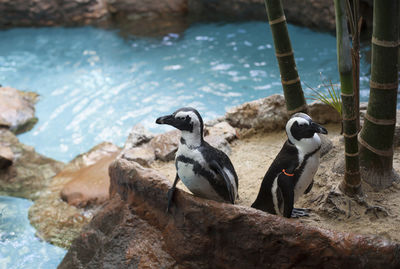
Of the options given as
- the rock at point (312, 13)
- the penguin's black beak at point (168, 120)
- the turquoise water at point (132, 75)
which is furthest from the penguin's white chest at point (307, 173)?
the rock at point (312, 13)

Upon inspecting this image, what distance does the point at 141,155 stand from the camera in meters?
3.22

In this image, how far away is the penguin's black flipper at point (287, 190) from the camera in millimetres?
1899

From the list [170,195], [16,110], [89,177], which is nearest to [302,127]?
[170,195]

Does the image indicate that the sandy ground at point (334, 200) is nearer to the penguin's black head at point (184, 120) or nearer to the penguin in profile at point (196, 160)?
the penguin in profile at point (196, 160)

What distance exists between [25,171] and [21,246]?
118 cm

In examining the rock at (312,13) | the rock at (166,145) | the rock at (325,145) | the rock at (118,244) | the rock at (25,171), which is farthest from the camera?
the rock at (312,13)

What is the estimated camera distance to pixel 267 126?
343cm

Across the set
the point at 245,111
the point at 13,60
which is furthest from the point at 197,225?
the point at 13,60

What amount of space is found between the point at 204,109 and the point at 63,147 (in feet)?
6.11

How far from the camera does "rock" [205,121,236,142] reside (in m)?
3.37

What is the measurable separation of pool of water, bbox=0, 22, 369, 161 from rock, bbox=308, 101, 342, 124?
1.83m

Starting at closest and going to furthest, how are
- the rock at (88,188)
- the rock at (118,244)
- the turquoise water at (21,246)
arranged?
the rock at (118,244) → the turquoise water at (21,246) → the rock at (88,188)

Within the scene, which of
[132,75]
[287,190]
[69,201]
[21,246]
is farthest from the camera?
[132,75]

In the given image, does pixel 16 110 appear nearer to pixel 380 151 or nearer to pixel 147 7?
pixel 147 7
